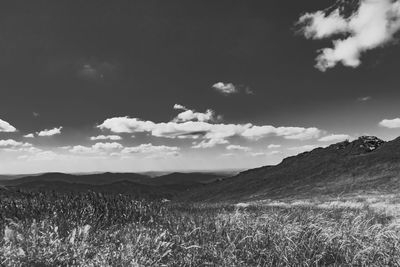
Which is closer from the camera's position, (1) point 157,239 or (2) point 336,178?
(1) point 157,239

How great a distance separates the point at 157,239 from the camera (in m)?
6.43

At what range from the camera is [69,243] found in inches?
242

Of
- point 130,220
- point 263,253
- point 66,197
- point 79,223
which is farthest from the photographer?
point 66,197

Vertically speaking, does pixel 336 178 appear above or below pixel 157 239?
above

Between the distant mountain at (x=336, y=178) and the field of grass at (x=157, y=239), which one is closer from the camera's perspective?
Answer: the field of grass at (x=157, y=239)

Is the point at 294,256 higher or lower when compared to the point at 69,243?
lower

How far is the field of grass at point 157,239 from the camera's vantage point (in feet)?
19.1

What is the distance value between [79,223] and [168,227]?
1.66m


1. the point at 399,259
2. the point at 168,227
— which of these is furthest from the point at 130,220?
the point at 399,259

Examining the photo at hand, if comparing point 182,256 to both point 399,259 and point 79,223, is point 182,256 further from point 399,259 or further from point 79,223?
point 399,259

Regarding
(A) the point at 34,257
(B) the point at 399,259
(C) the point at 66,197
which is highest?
(C) the point at 66,197

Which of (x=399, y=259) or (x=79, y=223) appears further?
(x=79, y=223)

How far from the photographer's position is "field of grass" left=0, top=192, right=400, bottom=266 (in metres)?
5.83

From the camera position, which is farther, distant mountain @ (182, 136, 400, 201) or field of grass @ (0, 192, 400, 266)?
distant mountain @ (182, 136, 400, 201)
